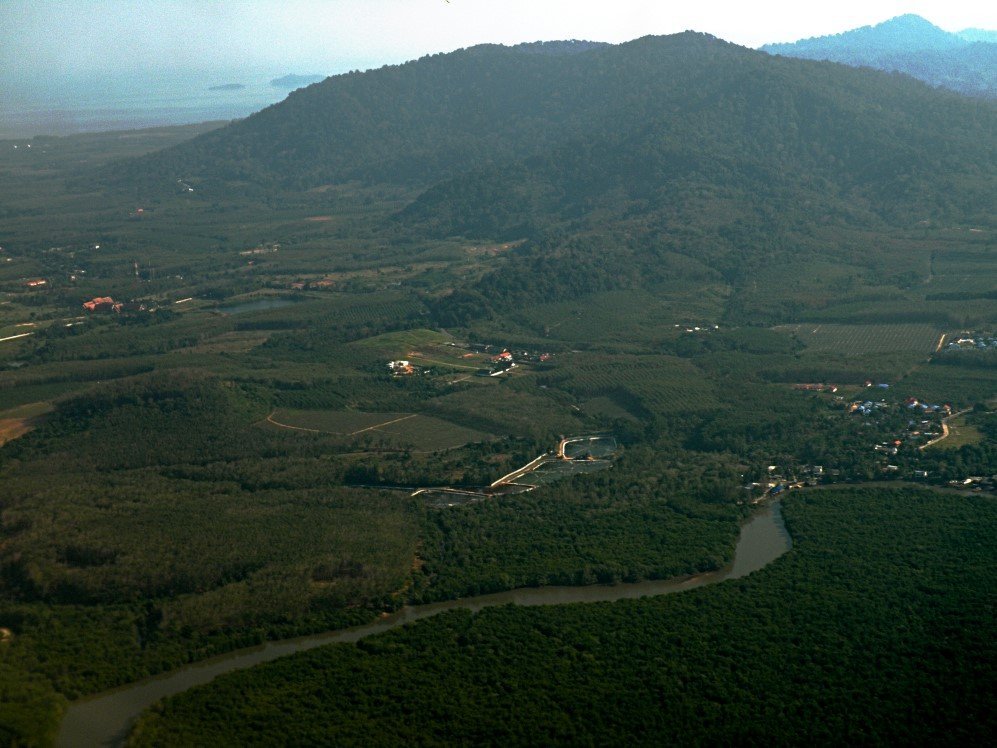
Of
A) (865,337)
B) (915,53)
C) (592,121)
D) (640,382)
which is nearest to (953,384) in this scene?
(865,337)

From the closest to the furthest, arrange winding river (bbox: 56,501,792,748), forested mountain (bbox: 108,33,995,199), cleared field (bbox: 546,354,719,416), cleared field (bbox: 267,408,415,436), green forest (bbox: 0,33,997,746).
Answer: winding river (bbox: 56,501,792,748) < green forest (bbox: 0,33,997,746) < cleared field (bbox: 267,408,415,436) < cleared field (bbox: 546,354,719,416) < forested mountain (bbox: 108,33,995,199)

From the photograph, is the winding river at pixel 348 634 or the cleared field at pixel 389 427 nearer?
the winding river at pixel 348 634

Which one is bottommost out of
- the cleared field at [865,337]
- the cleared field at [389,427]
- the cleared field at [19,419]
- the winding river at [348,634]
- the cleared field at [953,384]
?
the winding river at [348,634]

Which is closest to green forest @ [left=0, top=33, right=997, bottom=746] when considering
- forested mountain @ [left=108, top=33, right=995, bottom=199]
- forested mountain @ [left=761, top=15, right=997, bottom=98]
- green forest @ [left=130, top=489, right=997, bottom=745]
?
green forest @ [left=130, top=489, right=997, bottom=745]

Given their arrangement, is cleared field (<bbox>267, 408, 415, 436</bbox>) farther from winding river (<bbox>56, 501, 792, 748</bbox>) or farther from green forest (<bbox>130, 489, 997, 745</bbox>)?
green forest (<bbox>130, 489, 997, 745</bbox>)

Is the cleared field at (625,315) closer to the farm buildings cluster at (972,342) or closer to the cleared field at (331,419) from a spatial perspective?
the farm buildings cluster at (972,342)

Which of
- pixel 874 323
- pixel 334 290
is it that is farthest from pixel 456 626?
pixel 334 290

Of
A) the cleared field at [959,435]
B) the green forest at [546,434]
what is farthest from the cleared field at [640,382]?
the cleared field at [959,435]
